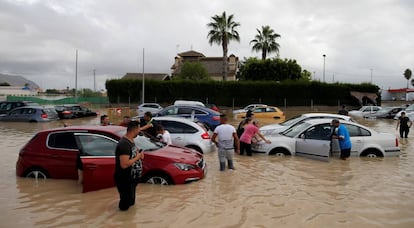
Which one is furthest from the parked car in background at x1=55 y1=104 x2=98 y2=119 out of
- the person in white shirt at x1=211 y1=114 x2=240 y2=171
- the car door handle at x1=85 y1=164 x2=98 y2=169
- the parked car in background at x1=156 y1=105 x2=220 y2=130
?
the car door handle at x1=85 y1=164 x2=98 y2=169

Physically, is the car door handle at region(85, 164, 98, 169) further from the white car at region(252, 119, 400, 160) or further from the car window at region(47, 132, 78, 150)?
the white car at region(252, 119, 400, 160)

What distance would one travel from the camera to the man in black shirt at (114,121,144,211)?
596cm

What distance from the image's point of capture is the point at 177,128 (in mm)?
12250

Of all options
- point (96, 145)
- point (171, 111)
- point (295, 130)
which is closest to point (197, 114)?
point (171, 111)

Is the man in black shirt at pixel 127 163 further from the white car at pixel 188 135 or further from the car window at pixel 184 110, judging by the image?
the car window at pixel 184 110

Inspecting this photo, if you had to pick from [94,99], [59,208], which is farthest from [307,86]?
[59,208]

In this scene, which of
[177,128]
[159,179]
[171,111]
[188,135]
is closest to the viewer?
[159,179]

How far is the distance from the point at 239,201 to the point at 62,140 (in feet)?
13.9

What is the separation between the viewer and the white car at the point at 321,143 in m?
11.8

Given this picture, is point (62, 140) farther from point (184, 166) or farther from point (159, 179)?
point (184, 166)

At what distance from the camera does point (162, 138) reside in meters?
10.2

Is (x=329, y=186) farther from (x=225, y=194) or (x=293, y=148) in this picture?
(x=293, y=148)

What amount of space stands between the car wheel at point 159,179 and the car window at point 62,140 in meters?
1.88

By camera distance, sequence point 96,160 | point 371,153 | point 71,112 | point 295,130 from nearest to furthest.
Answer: point 96,160 < point 371,153 < point 295,130 < point 71,112
